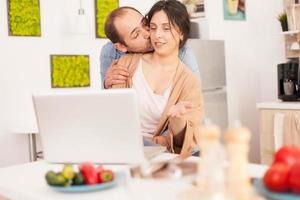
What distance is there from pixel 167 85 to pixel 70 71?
1948 millimetres

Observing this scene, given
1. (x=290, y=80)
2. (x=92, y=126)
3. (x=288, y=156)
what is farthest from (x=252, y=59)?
(x=288, y=156)

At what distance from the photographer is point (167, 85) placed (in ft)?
6.53

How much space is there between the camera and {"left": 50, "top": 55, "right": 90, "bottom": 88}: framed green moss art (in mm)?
3688

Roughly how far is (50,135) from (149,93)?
0.51 metres

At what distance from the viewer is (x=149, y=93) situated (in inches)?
78.5

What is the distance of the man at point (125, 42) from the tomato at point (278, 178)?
98 centimetres

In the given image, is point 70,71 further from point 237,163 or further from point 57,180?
point 237,163

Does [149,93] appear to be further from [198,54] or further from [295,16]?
[295,16]

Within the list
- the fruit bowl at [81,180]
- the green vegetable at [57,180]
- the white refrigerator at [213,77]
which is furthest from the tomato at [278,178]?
the white refrigerator at [213,77]

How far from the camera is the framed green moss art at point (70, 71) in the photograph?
3688mm

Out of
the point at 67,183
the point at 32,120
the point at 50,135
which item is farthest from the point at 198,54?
the point at 67,183

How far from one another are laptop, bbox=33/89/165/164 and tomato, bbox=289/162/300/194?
0.59m

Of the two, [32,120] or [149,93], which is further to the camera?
[32,120]

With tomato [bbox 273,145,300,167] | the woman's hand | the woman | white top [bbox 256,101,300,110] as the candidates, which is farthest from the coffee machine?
tomato [bbox 273,145,300,167]
